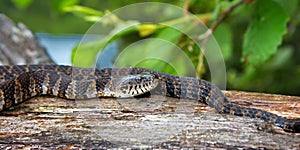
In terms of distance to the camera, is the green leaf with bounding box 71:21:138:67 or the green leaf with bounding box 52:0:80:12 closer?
the green leaf with bounding box 71:21:138:67

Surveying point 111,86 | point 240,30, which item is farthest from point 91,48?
point 240,30

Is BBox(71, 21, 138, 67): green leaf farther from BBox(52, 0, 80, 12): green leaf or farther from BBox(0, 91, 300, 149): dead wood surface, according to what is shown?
BBox(0, 91, 300, 149): dead wood surface

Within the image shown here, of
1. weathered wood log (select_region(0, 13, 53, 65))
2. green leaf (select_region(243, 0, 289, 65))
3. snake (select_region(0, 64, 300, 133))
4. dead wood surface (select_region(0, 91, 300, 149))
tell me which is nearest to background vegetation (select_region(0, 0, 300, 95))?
green leaf (select_region(243, 0, 289, 65))

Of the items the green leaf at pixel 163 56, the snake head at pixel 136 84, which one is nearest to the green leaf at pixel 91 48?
the green leaf at pixel 163 56

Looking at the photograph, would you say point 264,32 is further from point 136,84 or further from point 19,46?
point 19,46

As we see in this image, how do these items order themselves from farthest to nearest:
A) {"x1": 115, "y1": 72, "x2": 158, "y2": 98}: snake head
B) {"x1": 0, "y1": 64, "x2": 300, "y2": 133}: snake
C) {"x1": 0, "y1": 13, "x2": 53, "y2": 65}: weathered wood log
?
{"x1": 0, "y1": 13, "x2": 53, "y2": 65}: weathered wood log → {"x1": 115, "y1": 72, "x2": 158, "y2": 98}: snake head → {"x1": 0, "y1": 64, "x2": 300, "y2": 133}: snake

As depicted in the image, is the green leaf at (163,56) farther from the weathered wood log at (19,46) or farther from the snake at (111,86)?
the weathered wood log at (19,46)
